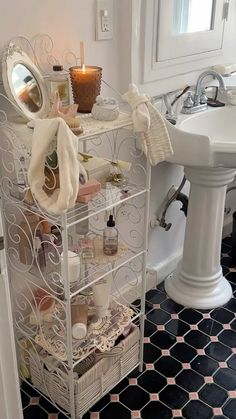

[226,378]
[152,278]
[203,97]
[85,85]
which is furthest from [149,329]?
[85,85]

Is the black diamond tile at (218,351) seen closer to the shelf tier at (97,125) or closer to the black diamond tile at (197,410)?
the black diamond tile at (197,410)

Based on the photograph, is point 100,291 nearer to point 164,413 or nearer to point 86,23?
point 164,413

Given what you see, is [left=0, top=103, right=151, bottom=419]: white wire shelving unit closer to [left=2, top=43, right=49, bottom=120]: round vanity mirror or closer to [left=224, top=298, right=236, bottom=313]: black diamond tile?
[left=2, top=43, right=49, bottom=120]: round vanity mirror

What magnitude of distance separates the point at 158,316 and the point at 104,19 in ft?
4.08

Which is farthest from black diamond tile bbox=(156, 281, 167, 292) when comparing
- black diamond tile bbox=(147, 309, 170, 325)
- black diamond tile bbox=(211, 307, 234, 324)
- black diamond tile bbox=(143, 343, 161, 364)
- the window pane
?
the window pane

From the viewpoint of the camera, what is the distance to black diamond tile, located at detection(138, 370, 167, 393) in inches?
72.7

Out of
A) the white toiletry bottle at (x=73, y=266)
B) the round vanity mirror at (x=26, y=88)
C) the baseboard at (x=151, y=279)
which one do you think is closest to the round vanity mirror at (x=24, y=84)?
the round vanity mirror at (x=26, y=88)

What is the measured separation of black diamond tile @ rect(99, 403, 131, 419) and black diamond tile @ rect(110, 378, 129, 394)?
60mm

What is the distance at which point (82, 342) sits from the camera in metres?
1.64

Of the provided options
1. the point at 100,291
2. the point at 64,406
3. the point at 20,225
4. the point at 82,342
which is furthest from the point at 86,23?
the point at 64,406

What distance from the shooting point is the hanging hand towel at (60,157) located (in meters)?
1.15

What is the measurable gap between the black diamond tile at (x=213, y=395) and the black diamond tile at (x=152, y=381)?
0.15 meters

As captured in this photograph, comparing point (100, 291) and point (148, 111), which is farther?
point (100, 291)

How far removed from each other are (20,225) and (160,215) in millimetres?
838
